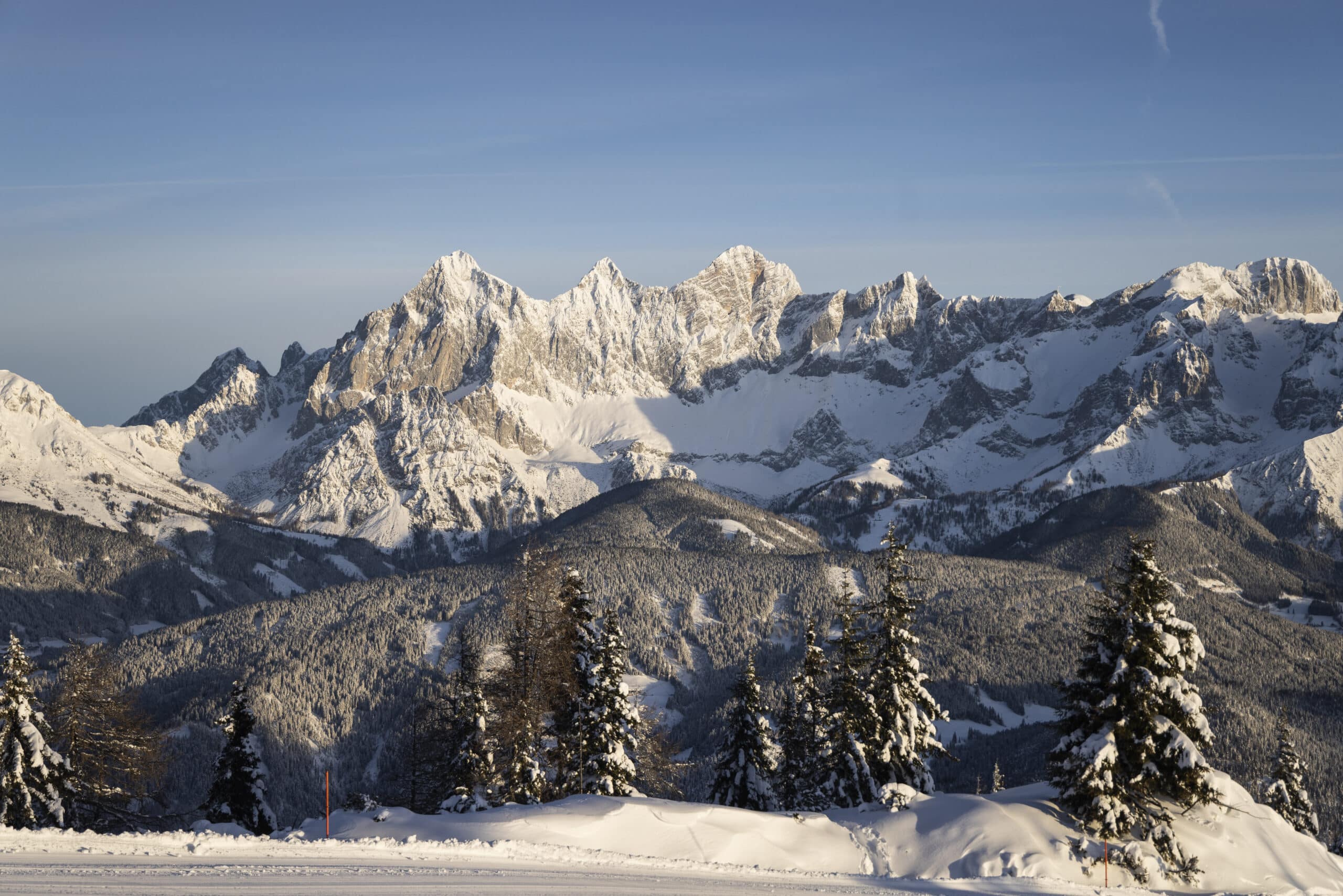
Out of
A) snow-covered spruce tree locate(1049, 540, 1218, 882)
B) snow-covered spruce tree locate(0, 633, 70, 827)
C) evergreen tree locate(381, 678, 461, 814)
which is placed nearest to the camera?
snow-covered spruce tree locate(1049, 540, 1218, 882)

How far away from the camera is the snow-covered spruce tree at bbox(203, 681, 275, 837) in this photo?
49.5 meters

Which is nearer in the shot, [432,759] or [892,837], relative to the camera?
[892,837]

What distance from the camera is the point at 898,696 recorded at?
41719 mm

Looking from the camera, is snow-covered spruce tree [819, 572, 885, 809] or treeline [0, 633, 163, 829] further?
snow-covered spruce tree [819, 572, 885, 809]

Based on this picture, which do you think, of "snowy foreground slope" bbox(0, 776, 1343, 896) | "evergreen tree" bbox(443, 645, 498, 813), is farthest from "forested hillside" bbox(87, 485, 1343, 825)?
"snowy foreground slope" bbox(0, 776, 1343, 896)

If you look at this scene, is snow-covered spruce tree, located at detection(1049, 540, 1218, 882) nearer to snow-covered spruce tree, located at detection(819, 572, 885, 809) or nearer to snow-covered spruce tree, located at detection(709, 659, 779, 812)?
snow-covered spruce tree, located at detection(819, 572, 885, 809)

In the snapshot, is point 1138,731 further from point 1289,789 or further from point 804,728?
point 1289,789

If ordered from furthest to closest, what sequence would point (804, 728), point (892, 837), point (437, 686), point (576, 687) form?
point (437, 686) → point (804, 728) → point (576, 687) → point (892, 837)

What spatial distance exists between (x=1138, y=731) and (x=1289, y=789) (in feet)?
112

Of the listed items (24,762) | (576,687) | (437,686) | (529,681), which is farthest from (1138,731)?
(437,686)

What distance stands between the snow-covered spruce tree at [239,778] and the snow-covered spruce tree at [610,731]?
1767cm

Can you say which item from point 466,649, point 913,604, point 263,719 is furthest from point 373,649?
point 913,604

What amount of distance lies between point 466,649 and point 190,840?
23851 mm

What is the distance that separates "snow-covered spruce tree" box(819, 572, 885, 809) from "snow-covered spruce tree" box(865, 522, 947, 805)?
343 mm
